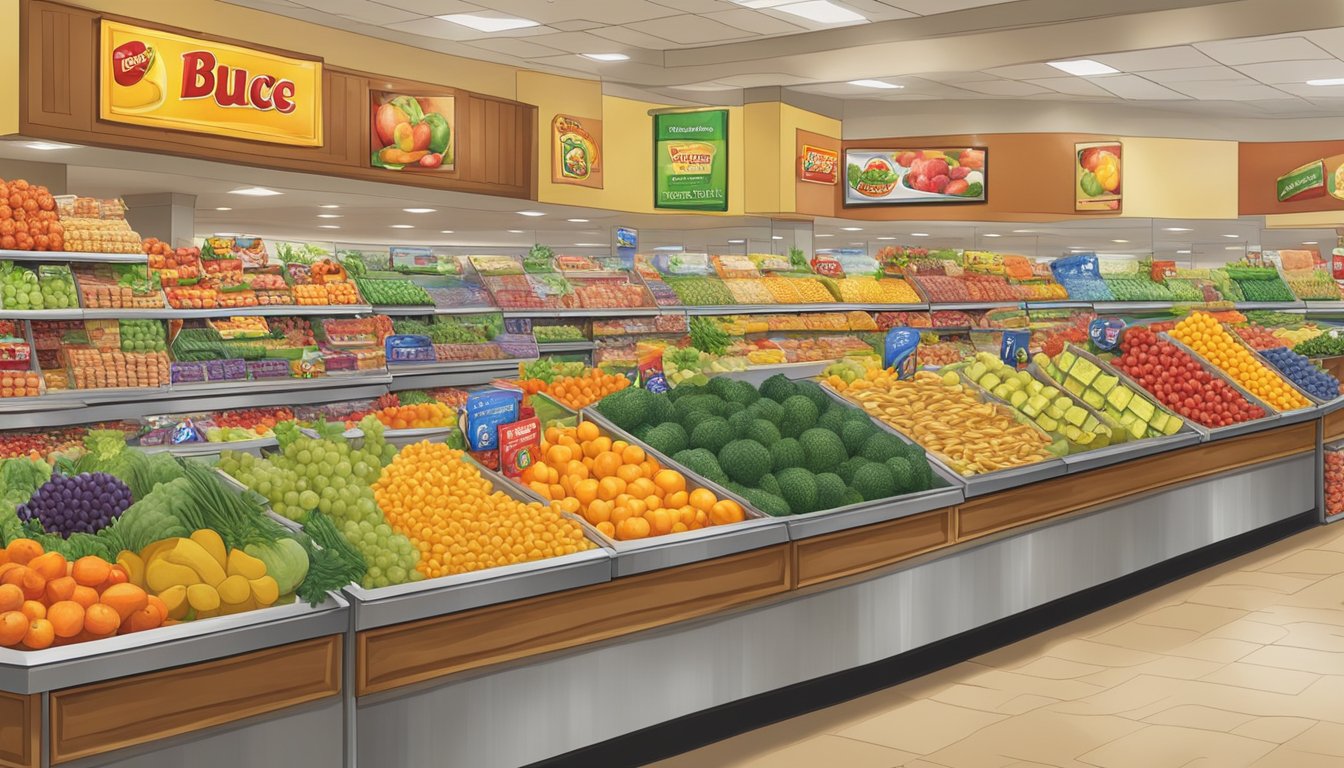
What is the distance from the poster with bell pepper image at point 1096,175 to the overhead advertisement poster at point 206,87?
9099mm

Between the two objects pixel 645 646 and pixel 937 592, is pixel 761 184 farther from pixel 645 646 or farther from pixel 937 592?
pixel 645 646

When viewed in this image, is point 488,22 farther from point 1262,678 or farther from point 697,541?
point 1262,678

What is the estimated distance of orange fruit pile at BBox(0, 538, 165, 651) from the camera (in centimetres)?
249

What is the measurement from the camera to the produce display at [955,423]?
520 cm

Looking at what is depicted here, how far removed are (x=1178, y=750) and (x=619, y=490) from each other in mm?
1995

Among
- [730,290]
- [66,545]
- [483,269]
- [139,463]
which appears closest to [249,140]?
[483,269]

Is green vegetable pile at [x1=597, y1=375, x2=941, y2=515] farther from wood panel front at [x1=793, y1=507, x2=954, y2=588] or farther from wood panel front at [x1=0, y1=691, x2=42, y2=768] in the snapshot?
wood panel front at [x1=0, y1=691, x2=42, y2=768]

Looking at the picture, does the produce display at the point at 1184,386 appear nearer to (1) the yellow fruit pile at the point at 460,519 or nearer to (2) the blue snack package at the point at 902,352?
(2) the blue snack package at the point at 902,352

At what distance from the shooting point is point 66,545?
2.83m

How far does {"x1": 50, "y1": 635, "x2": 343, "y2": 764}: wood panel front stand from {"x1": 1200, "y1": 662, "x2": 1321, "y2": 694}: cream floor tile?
346 cm

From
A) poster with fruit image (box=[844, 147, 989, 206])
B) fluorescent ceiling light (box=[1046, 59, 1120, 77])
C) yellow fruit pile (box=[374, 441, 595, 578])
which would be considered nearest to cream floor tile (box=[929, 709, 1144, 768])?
yellow fruit pile (box=[374, 441, 595, 578])

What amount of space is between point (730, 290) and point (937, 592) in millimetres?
6275

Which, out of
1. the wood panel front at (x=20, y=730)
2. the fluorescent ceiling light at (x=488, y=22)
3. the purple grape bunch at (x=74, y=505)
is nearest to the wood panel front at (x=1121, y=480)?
the purple grape bunch at (x=74, y=505)

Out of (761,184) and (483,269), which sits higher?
(761,184)
